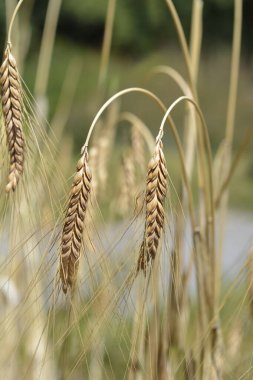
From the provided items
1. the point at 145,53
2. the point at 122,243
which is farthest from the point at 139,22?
the point at 122,243

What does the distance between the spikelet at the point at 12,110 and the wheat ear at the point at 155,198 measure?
0.07 m

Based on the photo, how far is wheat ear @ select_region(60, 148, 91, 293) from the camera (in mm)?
394

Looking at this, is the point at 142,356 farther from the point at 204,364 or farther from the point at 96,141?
the point at 96,141

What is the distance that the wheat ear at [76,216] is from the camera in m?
0.39

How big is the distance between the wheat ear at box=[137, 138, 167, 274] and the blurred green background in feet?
15.8

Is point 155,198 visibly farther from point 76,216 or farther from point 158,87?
point 158,87

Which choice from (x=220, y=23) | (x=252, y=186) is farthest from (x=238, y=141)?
(x=220, y=23)

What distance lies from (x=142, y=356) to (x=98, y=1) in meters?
5.34

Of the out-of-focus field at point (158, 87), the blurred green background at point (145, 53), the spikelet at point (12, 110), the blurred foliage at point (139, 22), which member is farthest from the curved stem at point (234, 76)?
the blurred foliage at point (139, 22)

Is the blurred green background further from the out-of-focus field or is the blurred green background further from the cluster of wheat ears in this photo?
the cluster of wheat ears

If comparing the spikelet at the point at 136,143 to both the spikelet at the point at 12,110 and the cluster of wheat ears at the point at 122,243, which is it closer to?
the cluster of wheat ears at the point at 122,243

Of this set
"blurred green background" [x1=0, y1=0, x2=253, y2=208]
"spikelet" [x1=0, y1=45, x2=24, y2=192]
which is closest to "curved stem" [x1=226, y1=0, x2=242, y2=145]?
"spikelet" [x1=0, y1=45, x2=24, y2=192]

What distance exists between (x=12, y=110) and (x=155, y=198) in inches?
3.6

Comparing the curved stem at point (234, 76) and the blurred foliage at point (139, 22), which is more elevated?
the blurred foliage at point (139, 22)
